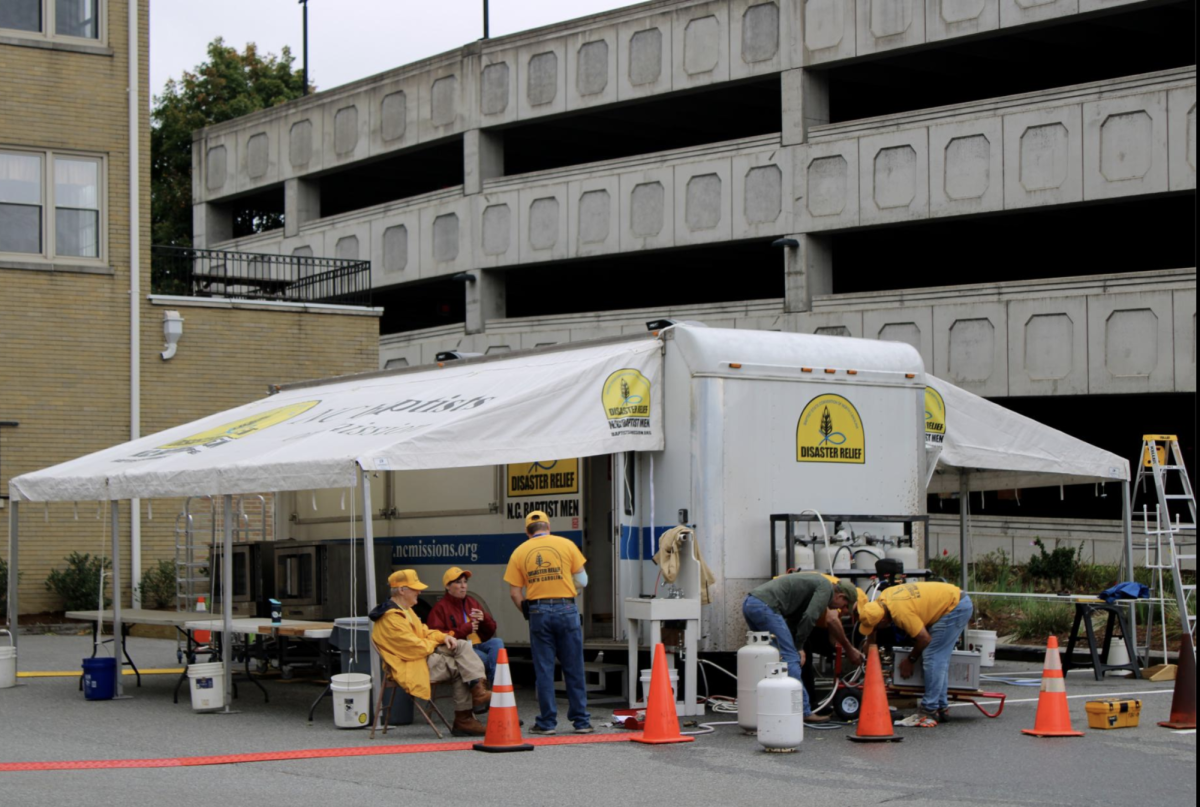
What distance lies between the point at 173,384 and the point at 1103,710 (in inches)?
675

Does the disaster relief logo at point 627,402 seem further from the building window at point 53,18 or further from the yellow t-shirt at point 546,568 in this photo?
the building window at point 53,18

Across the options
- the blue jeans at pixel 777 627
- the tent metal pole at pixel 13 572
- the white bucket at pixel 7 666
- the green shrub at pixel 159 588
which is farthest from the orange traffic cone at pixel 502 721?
the green shrub at pixel 159 588

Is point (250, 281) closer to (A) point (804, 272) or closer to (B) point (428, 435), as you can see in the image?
(A) point (804, 272)

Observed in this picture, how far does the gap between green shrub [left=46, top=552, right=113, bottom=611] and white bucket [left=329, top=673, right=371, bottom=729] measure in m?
11.9

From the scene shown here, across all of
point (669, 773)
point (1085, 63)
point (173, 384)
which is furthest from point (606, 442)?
point (1085, 63)

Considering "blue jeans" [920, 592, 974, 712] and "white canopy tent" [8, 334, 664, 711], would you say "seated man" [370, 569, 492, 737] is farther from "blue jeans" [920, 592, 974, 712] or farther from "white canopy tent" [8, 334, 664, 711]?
"blue jeans" [920, 592, 974, 712]

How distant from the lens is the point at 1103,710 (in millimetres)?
13055

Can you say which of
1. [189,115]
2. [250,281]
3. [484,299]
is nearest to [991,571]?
[250,281]

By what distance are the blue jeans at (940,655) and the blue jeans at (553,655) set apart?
2789 mm

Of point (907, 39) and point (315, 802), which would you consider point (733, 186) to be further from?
point (315, 802)

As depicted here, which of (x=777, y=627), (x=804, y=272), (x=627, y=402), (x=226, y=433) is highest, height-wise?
(x=804, y=272)

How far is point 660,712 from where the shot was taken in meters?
12.5

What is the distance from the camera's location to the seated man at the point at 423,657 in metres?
13.1

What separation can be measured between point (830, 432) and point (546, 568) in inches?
139
